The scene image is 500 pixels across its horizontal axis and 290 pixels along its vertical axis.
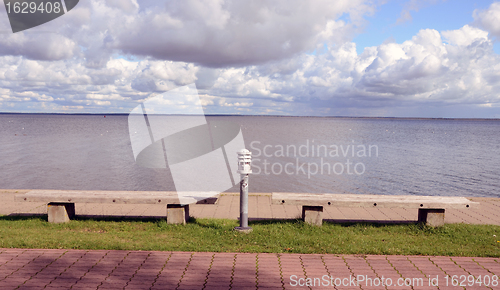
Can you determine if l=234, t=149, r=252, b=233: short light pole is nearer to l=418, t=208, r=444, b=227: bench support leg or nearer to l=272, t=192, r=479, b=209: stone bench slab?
l=272, t=192, r=479, b=209: stone bench slab

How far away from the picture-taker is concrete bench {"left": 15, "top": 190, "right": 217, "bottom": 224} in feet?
20.8

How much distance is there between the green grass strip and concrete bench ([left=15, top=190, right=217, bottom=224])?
0.21 meters

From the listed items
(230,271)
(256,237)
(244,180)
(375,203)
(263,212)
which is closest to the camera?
(230,271)

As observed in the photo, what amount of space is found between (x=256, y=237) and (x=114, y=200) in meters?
2.77

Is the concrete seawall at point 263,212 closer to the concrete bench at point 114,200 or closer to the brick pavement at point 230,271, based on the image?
the concrete bench at point 114,200

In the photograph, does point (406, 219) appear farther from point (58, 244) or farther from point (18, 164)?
point (18, 164)

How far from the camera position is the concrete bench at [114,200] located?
250 inches

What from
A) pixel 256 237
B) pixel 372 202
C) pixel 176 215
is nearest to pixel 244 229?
pixel 256 237

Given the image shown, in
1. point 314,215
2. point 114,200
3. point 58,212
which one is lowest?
point 314,215

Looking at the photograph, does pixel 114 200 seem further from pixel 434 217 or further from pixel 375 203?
pixel 434 217

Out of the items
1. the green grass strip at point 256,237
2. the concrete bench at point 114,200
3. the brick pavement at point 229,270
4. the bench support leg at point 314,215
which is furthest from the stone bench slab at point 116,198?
the bench support leg at point 314,215

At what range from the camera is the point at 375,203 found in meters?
6.30

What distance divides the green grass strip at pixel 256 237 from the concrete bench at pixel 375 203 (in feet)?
0.68

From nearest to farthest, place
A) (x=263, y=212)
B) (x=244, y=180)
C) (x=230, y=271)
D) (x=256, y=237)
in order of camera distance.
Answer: (x=230, y=271), (x=256, y=237), (x=244, y=180), (x=263, y=212)
